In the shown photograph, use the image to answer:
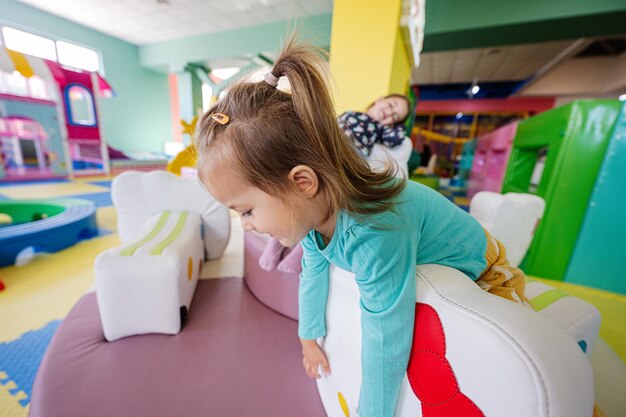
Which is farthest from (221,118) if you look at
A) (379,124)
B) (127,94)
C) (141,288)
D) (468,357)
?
(127,94)

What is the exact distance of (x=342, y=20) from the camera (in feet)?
5.69

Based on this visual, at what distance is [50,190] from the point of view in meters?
2.85

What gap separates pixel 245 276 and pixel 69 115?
3907 mm

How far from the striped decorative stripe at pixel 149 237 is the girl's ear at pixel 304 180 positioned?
0.54m

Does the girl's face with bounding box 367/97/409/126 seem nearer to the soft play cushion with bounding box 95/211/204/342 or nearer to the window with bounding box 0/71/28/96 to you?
the soft play cushion with bounding box 95/211/204/342

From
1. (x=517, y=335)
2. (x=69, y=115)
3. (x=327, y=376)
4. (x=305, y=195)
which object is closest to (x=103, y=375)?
(x=327, y=376)

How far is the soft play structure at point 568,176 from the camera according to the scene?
4.02 ft

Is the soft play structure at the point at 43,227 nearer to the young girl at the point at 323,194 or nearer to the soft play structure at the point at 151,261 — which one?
the soft play structure at the point at 151,261

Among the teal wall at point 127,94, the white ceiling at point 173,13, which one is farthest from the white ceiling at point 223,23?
the teal wall at point 127,94

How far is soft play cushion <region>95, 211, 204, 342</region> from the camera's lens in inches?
26.1

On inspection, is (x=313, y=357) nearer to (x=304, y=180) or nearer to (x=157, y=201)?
(x=304, y=180)

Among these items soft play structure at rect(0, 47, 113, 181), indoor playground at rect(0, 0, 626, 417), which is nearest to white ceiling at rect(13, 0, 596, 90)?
indoor playground at rect(0, 0, 626, 417)

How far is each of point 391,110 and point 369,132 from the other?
0.18 metres

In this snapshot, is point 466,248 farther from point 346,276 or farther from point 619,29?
point 619,29
